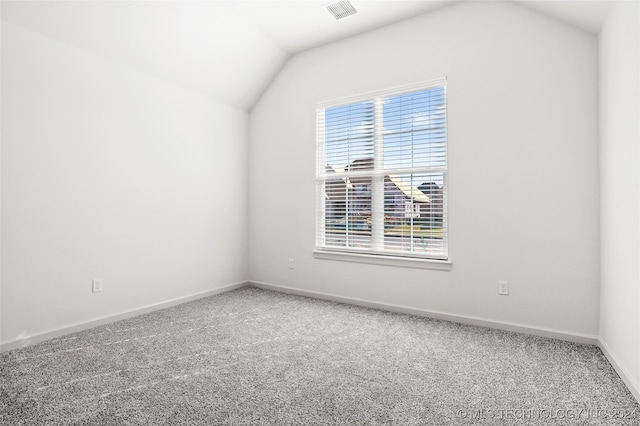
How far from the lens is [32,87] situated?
2.50 m

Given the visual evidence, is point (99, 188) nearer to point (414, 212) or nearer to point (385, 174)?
point (385, 174)

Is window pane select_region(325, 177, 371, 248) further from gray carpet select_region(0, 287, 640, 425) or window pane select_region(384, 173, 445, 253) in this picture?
gray carpet select_region(0, 287, 640, 425)

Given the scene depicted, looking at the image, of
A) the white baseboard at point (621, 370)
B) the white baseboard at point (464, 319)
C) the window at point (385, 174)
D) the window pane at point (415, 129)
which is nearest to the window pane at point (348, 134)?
the window at point (385, 174)

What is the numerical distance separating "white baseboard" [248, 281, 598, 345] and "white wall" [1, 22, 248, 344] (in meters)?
1.23

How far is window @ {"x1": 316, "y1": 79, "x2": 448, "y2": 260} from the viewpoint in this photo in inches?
126

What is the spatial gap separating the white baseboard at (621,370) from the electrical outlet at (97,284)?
3.80 m

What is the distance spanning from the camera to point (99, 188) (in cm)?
291

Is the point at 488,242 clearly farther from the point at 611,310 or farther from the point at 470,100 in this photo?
the point at 470,100

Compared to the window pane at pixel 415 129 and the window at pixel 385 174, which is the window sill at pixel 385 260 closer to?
the window at pixel 385 174

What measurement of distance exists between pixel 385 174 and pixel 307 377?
2.16m

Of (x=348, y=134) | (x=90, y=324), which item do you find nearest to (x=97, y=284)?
(x=90, y=324)

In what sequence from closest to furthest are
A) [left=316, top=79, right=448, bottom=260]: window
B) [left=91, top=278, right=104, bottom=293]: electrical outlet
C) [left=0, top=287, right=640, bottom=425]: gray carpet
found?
[left=0, top=287, right=640, bottom=425]: gray carpet → [left=91, top=278, right=104, bottom=293]: electrical outlet → [left=316, top=79, right=448, bottom=260]: window

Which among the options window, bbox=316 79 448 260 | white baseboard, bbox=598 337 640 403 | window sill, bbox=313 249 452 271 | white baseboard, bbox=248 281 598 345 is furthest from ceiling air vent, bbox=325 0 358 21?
white baseboard, bbox=598 337 640 403

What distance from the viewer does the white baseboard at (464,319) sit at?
257 cm
